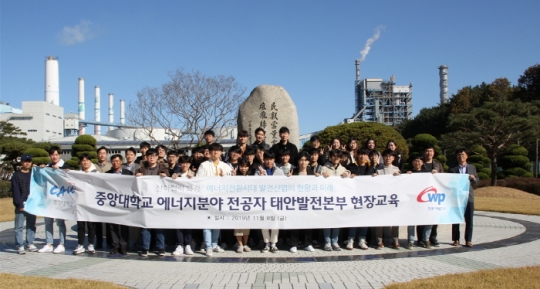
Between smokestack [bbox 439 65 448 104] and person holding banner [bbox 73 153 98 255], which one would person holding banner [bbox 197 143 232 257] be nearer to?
person holding banner [bbox 73 153 98 255]

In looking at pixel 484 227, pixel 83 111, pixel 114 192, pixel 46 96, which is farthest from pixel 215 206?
pixel 83 111

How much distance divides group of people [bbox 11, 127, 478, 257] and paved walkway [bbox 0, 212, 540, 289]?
0.25 metres

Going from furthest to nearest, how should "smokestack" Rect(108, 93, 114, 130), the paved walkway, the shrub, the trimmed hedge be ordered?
1. "smokestack" Rect(108, 93, 114, 130)
2. the shrub
3. the trimmed hedge
4. the paved walkway

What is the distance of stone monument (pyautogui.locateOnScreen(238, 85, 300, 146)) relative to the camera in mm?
12422

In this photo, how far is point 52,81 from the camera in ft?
260

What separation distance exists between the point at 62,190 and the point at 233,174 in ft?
→ 9.65

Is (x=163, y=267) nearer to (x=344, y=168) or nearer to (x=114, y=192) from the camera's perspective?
(x=114, y=192)

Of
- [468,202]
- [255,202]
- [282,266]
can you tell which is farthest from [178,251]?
[468,202]

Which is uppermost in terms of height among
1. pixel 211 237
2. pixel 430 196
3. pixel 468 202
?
pixel 430 196

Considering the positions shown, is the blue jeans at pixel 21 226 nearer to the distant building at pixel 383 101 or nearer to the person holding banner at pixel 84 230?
the person holding banner at pixel 84 230

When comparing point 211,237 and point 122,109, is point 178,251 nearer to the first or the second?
point 211,237

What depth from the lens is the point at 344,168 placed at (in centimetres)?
768

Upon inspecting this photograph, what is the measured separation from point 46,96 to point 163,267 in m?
82.4

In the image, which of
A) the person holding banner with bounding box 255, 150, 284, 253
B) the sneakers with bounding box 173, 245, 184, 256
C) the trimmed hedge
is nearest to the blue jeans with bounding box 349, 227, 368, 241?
the person holding banner with bounding box 255, 150, 284, 253
